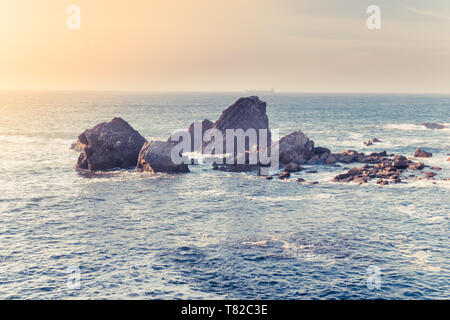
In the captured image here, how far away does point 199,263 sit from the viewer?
33.8m

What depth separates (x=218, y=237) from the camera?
3959 centimetres

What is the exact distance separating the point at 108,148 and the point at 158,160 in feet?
31.3

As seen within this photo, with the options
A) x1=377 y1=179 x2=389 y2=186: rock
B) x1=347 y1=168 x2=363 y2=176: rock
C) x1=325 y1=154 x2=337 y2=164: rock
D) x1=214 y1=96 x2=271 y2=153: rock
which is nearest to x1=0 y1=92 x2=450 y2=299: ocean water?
x1=377 y1=179 x2=389 y2=186: rock

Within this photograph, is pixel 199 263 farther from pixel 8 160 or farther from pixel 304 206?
pixel 8 160

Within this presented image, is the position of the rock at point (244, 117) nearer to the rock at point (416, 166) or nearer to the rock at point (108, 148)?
the rock at point (108, 148)

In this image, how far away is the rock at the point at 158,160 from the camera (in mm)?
66938

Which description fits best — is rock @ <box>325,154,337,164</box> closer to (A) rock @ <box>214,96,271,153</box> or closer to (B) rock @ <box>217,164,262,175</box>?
(B) rock @ <box>217,164,262,175</box>

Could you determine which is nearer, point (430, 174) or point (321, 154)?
point (430, 174)

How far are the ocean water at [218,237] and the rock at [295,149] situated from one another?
6239mm

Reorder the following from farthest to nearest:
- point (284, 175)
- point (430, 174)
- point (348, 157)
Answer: point (348, 157) → point (284, 175) → point (430, 174)

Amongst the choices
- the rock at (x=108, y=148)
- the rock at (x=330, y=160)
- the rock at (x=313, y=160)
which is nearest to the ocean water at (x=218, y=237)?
the rock at (x=108, y=148)

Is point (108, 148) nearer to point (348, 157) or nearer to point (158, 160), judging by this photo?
point (158, 160)

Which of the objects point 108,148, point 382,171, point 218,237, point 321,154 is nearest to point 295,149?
point 321,154

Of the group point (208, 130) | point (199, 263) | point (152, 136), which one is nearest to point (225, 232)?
point (199, 263)
